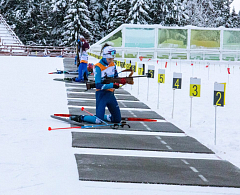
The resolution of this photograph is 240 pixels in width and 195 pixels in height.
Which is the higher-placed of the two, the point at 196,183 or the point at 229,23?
the point at 229,23

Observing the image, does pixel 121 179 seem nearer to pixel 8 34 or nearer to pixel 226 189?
pixel 226 189

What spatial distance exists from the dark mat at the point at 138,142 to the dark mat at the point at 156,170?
2.60ft

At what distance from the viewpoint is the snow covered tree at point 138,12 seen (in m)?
68.1

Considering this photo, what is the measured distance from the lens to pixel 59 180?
6508 millimetres

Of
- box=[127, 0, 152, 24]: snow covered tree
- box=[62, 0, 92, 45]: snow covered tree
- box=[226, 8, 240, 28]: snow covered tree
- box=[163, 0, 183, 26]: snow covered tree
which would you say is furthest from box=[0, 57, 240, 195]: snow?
box=[226, 8, 240, 28]: snow covered tree

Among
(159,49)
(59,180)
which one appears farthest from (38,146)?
(159,49)

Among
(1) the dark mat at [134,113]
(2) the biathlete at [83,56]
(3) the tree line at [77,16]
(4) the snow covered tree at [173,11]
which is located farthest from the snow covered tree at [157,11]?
(1) the dark mat at [134,113]

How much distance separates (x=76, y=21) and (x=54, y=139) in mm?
60986

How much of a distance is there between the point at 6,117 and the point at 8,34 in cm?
5051

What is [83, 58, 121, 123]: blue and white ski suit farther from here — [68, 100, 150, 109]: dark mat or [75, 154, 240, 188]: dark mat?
[68, 100, 150, 109]: dark mat

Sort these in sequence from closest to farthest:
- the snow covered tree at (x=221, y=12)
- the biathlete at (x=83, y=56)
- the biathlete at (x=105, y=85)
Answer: the biathlete at (x=105, y=85)
the biathlete at (x=83, y=56)
the snow covered tree at (x=221, y=12)

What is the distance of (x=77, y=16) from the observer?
68562mm

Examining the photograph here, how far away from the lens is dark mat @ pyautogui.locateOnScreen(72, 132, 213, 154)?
8898 mm

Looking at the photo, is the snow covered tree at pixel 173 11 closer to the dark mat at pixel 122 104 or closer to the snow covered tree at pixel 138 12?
the snow covered tree at pixel 138 12
